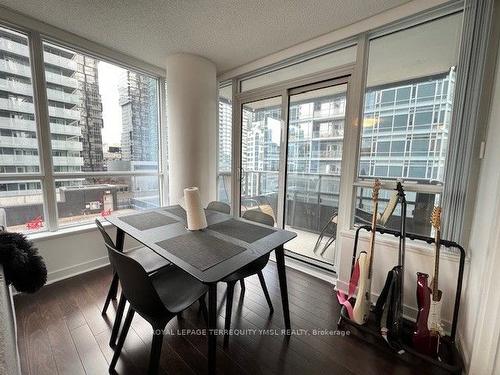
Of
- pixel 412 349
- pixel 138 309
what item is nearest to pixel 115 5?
pixel 138 309

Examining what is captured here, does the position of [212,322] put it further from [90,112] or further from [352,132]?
[90,112]

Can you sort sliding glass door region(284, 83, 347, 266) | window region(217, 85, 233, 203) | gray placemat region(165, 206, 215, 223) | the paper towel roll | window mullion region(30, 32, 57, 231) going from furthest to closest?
window region(217, 85, 233, 203) → sliding glass door region(284, 83, 347, 266) → window mullion region(30, 32, 57, 231) → gray placemat region(165, 206, 215, 223) → the paper towel roll

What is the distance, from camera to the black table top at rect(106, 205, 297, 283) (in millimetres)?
981

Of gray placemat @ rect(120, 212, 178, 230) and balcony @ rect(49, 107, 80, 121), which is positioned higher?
balcony @ rect(49, 107, 80, 121)

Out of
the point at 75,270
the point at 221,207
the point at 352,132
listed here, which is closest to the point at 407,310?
the point at 352,132

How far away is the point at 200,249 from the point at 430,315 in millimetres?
1537

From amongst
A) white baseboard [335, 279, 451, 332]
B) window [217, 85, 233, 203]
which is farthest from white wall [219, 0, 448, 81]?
white baseboard [335, 279, 451, 332]

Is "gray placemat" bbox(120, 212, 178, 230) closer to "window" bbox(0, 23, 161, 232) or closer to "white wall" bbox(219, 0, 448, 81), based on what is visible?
"window" bbox(0, 23, 161, 232)

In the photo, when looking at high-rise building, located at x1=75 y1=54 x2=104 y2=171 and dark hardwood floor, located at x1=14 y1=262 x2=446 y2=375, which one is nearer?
dark hardwood floor, located at x1=14 y1=262 x2=446 y2=375

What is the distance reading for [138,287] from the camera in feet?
3.18

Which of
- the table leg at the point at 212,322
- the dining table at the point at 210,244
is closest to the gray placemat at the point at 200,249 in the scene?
the dining table at the point at 210,244

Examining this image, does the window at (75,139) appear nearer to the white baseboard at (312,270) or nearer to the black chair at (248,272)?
the black chair at (248,272)

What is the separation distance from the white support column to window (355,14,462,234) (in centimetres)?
178

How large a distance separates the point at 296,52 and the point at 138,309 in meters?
2.63
